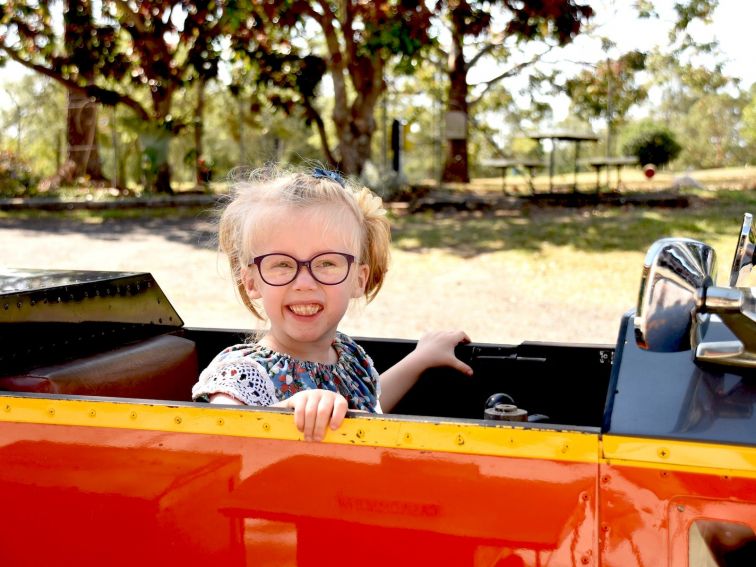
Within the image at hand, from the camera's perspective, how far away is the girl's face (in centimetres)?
209

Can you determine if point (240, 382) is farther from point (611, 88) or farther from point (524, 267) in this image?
point (611, 88)

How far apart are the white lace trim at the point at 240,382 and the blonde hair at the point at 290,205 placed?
0.72 ft

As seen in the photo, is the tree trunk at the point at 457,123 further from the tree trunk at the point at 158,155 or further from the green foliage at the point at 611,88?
the tree trunk at the point at 158,155

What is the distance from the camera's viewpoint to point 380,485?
1724 mm

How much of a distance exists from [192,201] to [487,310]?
271 inches

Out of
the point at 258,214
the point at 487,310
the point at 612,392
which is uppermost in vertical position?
the point at 258,214

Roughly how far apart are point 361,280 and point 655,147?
2470 cm

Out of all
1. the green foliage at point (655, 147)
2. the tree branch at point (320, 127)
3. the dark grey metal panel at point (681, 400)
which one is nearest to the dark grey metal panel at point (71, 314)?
the dark grey metal panel at point (681, 400)

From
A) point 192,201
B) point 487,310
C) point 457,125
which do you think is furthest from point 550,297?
point 457,125

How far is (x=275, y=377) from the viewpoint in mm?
2141

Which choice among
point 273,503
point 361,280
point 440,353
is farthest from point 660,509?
point 440,353

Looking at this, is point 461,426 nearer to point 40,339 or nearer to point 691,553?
point 691,553

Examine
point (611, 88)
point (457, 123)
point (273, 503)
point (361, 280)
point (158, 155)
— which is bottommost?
point (273, 503)

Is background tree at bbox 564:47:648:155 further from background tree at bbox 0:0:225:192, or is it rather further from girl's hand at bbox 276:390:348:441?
girl's hand at bbox 276:390:348:441
